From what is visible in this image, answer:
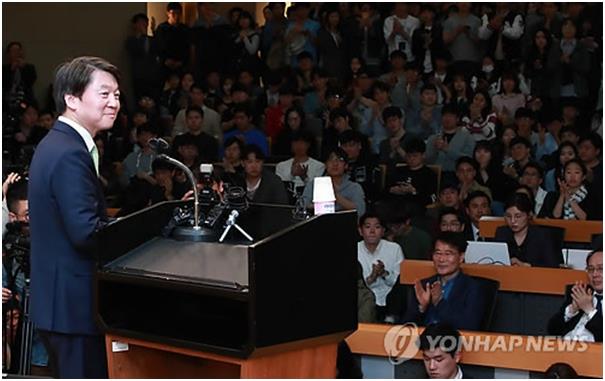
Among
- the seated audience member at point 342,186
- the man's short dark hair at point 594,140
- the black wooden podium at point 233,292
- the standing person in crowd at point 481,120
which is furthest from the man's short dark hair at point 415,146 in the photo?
the black wooden podium at point 233,292

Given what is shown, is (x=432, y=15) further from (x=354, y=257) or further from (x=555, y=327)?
(x=354, y=257)

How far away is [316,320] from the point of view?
109 inches

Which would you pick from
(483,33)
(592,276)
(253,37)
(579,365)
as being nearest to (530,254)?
(592,276)

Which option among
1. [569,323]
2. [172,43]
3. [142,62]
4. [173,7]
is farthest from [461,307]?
[173,7]

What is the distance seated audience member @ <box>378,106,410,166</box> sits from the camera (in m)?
7.98

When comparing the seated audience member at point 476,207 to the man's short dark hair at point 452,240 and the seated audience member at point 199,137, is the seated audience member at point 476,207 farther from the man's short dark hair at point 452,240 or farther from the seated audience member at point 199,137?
the seated audience member at point 199,137

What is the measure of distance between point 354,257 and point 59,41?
744 cm

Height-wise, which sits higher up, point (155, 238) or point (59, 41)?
point (59, 41)

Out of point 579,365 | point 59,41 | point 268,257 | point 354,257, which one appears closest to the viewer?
point 268,257

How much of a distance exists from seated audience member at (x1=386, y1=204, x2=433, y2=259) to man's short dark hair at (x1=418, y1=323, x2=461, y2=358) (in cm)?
179

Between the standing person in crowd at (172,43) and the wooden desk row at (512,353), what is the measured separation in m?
6.45

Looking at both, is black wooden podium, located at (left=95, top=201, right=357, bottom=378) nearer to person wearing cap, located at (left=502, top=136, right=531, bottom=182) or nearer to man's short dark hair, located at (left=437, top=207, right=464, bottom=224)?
man's short dark hair, located at (left=437, top=207, right=464, bottom=224)

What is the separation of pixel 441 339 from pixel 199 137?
4.31m

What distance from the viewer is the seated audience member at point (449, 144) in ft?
26.5
